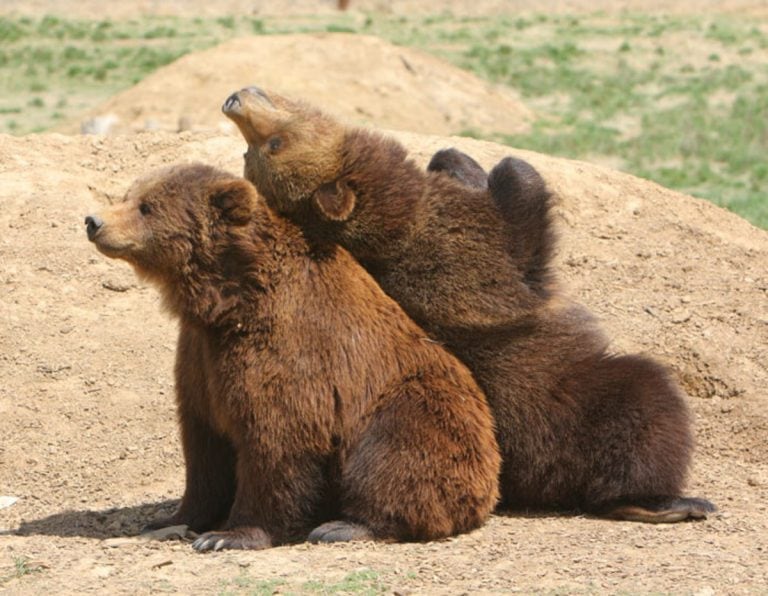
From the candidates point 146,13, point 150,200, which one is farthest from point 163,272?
point 146,13

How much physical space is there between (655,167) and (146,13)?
25.6 meters

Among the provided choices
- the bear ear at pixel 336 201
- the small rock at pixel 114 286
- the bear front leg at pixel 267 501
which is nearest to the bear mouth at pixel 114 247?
the bear ear at pixel 336 201

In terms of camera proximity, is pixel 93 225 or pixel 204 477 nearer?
pixel 93 225

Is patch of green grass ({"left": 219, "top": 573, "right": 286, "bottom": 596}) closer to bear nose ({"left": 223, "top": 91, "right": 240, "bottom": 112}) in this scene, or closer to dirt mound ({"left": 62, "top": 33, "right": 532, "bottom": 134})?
bear nose ({"left": 223, "top": 91, "right": 240, "bottom": 112})

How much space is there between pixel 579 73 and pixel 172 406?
70.0 ft

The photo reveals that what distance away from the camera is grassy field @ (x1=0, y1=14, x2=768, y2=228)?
1975cm

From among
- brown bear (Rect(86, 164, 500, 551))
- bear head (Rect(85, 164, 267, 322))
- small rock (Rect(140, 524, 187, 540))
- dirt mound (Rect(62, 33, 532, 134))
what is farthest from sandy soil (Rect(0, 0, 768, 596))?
dirt mound (Rect(62, 33, 532, 134))

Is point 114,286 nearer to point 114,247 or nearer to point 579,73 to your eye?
point 114,247

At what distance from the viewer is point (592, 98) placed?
25391mm

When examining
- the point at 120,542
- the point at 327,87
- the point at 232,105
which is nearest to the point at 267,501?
the point at 120,542

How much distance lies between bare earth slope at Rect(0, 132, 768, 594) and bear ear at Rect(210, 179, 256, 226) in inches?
56.3

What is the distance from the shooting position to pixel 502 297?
6.19 m

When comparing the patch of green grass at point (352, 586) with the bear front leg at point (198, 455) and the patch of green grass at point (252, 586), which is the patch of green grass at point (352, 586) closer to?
the patch of green grass at point (252, 586)

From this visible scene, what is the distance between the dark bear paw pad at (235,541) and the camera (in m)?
5.84
